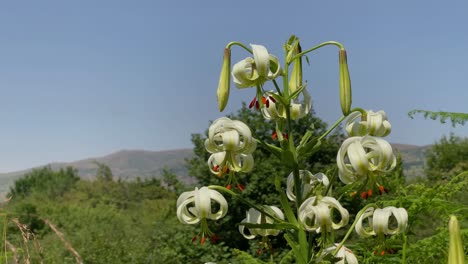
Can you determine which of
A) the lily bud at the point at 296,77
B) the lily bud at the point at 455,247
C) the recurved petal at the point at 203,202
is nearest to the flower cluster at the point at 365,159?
the lily bud at the point at 296,77

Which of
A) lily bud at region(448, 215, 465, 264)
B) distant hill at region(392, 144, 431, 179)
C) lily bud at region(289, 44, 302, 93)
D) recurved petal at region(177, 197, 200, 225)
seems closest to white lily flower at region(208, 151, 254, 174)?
recurved petal at region(177, 197, 200, 225)

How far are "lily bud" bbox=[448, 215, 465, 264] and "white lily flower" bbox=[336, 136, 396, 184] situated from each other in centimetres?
70

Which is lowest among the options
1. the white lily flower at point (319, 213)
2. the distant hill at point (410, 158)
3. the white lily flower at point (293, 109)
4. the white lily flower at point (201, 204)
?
the distant hill at point (410, 158)

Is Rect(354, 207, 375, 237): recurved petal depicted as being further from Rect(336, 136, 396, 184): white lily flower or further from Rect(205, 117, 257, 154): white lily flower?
Rect(205, 117, 257, 154): white lily flower

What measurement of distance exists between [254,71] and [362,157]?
0.34 m

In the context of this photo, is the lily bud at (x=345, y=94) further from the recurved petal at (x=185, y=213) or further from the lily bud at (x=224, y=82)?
the recurved petal at (x=185, y=213)

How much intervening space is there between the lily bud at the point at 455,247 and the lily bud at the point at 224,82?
833mm

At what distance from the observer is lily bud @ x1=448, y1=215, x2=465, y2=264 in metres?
0.68

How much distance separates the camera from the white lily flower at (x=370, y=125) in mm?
1548

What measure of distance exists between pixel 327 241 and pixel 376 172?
20 cm

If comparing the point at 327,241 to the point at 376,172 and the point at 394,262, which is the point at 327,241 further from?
the point at 394,262

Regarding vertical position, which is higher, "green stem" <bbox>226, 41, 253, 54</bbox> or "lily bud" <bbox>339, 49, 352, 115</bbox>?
"green stem" <bbox>226, 41, 253, 54</bbox>

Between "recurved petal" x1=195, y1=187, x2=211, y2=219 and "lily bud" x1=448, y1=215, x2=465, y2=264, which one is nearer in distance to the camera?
"lily bud" x1=448, y1=215, x2=465, y2=264

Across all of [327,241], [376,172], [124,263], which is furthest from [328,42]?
[124,263]
